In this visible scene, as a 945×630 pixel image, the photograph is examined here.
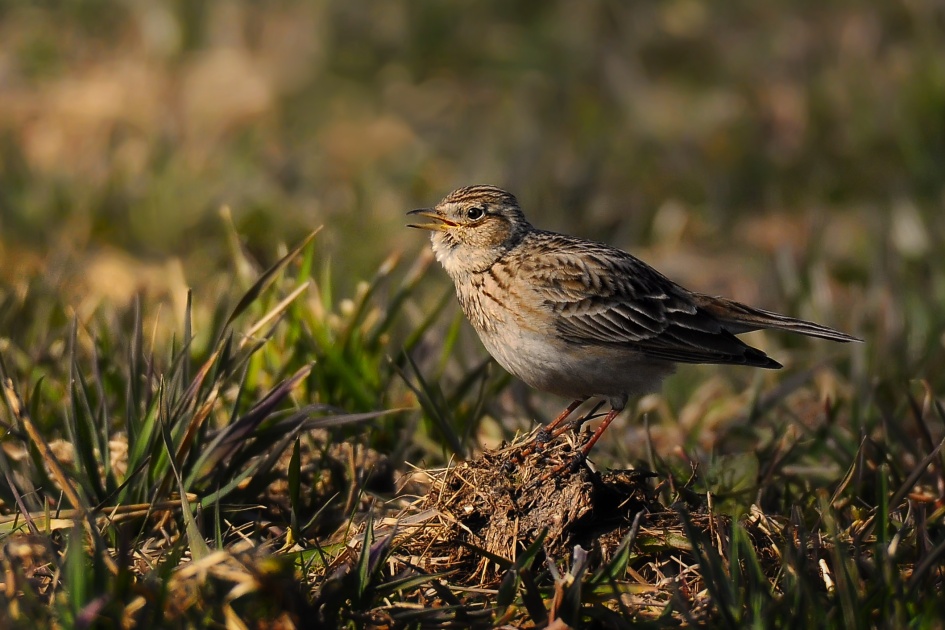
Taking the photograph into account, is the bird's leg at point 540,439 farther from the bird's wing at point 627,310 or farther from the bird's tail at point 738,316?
the bird's tail at point 738,316

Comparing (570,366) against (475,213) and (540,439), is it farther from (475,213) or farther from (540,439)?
(475,213)

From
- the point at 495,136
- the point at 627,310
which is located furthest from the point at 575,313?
the point at 495,136

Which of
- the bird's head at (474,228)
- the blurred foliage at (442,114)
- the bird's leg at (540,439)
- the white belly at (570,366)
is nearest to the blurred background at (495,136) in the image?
the blurred foliage at (442,114)

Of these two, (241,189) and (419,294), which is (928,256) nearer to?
(419,294)

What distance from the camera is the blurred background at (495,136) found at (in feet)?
27.2

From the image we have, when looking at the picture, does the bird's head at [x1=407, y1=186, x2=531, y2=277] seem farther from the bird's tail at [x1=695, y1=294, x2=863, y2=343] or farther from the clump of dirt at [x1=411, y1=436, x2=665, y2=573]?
the clump of dirt at [x1=411, y1=436, x2=665, y2=573]

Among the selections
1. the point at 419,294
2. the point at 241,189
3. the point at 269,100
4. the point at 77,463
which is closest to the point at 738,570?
the point at 77,463

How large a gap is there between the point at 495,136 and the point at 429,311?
12.0 feet

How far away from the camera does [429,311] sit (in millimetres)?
7504

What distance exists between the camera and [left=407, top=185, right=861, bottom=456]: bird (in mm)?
4941

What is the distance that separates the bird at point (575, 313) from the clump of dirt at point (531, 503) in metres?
0.35

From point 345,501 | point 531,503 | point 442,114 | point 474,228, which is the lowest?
point 345,501

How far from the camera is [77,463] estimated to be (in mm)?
4434

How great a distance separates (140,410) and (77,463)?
1.39 ft
